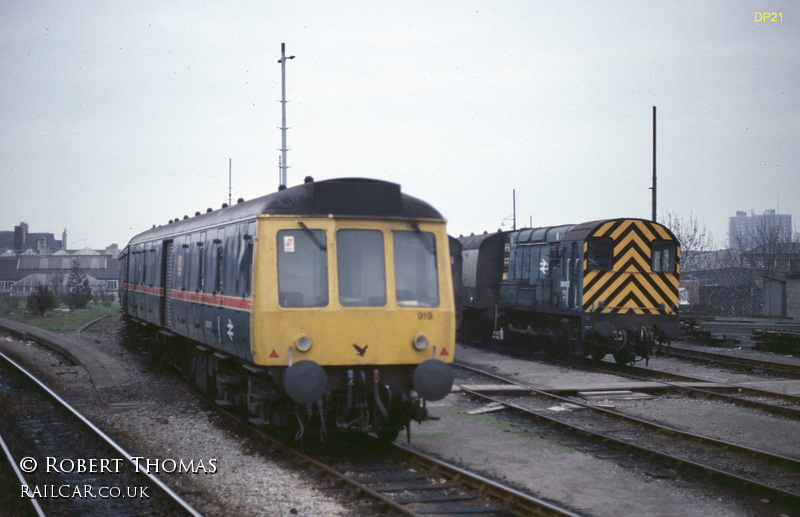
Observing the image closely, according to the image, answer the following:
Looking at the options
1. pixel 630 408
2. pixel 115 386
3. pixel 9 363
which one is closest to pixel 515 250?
pixel 630 408

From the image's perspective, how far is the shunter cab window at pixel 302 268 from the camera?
29.2ft

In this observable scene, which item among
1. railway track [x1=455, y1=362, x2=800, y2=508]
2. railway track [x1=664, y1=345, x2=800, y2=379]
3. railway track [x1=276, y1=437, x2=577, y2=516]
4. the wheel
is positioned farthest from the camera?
the wheel

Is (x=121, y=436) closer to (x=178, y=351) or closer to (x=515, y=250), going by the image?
(x=178, y=351)

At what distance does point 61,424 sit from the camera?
12.0m

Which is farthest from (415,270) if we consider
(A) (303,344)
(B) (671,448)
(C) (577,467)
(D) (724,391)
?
(D) (724,391)

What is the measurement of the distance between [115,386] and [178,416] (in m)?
4.03

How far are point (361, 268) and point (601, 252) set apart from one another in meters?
11.0

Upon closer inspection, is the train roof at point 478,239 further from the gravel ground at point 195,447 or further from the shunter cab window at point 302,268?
the shunter cab window at point 302,268

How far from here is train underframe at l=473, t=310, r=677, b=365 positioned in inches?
714

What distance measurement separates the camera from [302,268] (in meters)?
8.98

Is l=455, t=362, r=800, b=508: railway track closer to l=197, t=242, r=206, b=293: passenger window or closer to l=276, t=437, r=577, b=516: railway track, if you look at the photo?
l=276, t=437, r=577, b=516: railway track

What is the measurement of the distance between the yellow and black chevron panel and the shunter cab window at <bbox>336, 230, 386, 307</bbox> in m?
10.4

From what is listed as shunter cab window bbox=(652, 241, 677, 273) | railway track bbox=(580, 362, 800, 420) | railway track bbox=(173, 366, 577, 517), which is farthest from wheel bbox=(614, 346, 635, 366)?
railway track bbox=(173, 366, 577, 517)

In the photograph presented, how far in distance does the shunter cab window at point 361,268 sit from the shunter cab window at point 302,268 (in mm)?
209
